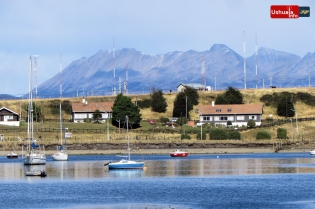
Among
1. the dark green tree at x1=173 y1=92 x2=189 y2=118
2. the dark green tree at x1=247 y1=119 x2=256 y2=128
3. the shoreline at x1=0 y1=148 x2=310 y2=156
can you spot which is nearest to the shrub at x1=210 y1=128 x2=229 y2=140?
the shoreline at x1=0 y1=148 x2=310 y2=156

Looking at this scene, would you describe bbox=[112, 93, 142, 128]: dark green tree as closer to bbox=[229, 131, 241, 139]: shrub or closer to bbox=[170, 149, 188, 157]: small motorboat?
bbox=[229, 131, 241, 139]: shrub

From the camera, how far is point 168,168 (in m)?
108

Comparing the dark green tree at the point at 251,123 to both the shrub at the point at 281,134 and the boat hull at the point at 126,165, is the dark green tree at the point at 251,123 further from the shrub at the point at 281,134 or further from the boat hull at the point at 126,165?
the boat hull at the point at 126,165

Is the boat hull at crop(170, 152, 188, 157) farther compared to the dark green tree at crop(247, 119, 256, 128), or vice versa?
the dark green tree at crop(247, 119, 256, 128)

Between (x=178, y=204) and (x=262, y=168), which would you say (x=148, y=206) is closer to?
(x=178, y=204)

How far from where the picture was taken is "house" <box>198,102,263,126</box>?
17775 cm

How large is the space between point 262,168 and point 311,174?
42.7 ft

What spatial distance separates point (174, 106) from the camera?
644 feet

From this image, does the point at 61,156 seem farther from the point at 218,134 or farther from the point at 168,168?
the point at 218,134

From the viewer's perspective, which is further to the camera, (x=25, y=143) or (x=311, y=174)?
(x=25, y=143)

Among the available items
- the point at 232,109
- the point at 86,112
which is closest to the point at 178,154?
the point at 232,109

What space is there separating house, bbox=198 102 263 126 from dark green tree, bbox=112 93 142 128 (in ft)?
58.2

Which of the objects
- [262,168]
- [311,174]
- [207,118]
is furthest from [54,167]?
[207,118]

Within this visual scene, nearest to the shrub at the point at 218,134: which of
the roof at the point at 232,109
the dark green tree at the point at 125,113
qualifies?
the dark green tree at the point at 125,113
